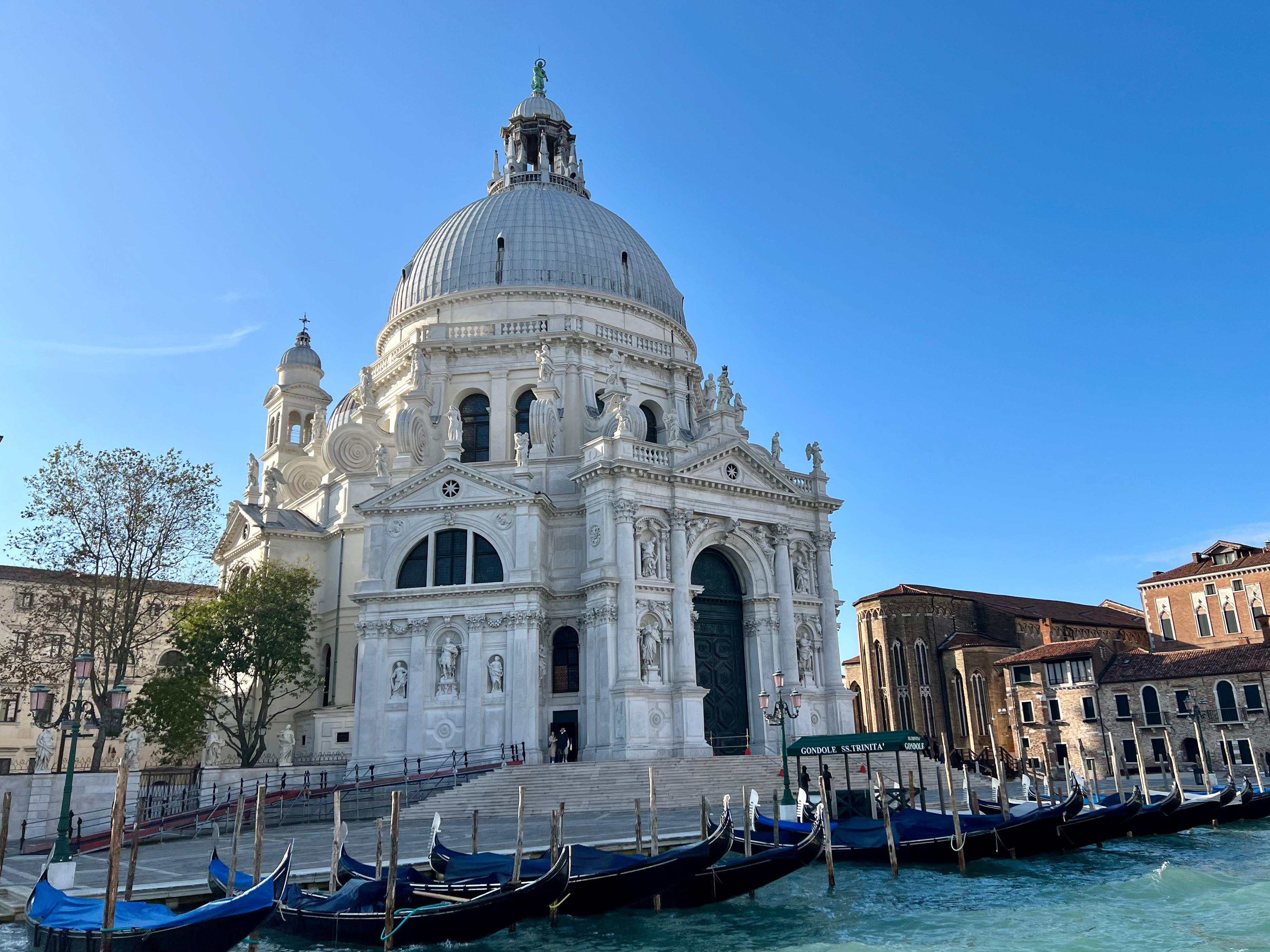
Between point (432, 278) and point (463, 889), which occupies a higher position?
point (432, 278)

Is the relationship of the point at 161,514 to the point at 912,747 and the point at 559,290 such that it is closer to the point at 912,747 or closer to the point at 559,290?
the point at 559,290

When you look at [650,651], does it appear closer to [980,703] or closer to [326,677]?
[326,677]

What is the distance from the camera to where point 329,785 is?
2920 centimetres

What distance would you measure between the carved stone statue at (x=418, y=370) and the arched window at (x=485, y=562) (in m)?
8.64

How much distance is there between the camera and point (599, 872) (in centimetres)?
1567

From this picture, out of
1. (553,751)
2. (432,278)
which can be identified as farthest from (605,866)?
(432,278)


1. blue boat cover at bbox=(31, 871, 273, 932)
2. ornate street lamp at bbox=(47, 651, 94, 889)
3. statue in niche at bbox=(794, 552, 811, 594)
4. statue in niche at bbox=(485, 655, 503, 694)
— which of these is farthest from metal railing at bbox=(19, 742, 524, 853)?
statue in niche at bbox=(794, 552, 811, 594)

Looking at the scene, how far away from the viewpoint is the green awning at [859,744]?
22.8 m

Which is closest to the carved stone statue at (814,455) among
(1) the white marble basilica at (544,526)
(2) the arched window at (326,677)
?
(1) the white marble basilica at (544,526)

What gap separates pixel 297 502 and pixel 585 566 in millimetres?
15018

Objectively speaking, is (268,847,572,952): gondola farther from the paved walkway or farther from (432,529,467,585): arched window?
(432,529,467,585): arched window

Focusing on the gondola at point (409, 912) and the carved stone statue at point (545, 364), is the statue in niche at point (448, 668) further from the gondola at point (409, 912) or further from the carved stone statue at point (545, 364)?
the gondola at point (409, 912)

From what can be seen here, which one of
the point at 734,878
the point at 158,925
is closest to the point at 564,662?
the point at 734,878

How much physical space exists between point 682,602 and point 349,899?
820 inches
